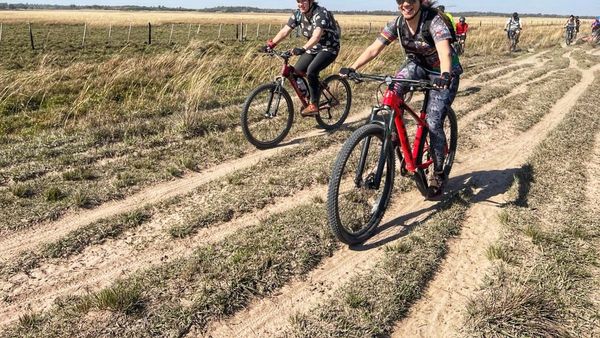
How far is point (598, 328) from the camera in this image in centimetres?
307

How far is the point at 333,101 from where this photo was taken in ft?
25.9

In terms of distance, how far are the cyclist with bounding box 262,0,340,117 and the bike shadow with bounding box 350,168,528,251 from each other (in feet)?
9.18

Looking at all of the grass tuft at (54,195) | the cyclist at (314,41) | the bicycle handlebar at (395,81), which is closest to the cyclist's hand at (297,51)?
the cyclist at (314,41)

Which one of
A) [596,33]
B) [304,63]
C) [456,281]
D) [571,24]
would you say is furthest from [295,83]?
[596,33]

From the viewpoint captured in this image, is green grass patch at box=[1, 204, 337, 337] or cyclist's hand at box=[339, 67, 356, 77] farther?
cyclist's hand at box=[339, 67, 356, 77]

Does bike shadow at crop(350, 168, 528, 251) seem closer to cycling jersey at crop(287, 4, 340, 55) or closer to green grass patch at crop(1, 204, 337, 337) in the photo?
green grass patch at crop(1, 204, 337, 337)

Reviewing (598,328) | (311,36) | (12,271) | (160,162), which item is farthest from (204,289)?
(311,36)

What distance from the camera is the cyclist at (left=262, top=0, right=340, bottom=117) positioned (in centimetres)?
704

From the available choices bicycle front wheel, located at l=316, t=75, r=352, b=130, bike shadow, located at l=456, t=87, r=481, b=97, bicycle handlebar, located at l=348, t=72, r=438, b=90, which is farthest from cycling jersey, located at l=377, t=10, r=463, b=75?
bike shadow, located at l=456, t=87, r=481, b=97

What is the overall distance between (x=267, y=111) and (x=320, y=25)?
1607 mm

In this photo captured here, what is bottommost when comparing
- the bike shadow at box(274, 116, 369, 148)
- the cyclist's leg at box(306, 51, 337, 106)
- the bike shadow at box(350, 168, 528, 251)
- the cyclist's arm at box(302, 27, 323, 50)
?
the bike shadow at box(350, 168, 528, 251)

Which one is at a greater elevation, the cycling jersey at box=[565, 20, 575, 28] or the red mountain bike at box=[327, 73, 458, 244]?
the cycling jersey at box=[565, 20, 575, 28]

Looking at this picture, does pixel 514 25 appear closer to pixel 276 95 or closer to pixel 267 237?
pixel 276 95

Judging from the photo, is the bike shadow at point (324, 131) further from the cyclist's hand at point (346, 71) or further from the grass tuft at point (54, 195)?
Answer: the grass tuft at point (54, 195)
